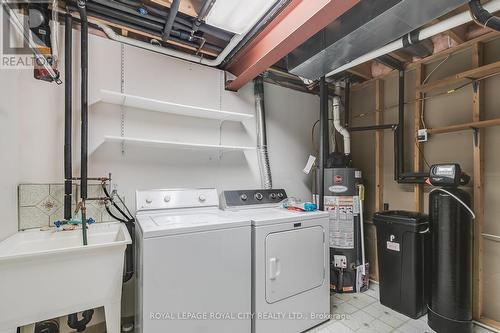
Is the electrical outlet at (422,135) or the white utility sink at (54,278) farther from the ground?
the electrical outlet at (422,135)

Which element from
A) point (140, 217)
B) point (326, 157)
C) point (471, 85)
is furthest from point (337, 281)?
point (471, 85)

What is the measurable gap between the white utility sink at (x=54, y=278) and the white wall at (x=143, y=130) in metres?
0.30

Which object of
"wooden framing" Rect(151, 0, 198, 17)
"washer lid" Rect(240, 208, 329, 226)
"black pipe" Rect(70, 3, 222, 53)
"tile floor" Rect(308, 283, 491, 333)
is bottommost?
"tile floor" Rect(308, 283, 491, 333)

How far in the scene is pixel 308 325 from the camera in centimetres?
201

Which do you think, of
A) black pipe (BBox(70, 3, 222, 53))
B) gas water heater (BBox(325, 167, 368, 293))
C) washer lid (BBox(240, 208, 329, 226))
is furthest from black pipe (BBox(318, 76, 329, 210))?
black pipe (BBox(70, 3, 222, 53))

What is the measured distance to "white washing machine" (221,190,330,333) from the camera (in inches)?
69.4

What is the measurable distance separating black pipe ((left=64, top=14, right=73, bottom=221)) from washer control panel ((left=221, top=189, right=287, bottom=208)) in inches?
48.9

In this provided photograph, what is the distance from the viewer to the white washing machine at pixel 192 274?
141cm

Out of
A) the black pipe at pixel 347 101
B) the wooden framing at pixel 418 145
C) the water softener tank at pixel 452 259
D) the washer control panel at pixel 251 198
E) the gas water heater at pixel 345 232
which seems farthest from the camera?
the black pipe at pixel 347 101

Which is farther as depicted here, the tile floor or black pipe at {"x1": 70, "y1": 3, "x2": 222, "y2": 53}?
the tile floor

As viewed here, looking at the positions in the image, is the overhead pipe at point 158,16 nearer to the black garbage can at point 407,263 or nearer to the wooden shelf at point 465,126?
the wooden shelf at point 465,126

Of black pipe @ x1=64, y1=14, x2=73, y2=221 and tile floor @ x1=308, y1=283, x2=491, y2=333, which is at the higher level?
black pipe @ x1=64, y1=14, x2=73, y2=221

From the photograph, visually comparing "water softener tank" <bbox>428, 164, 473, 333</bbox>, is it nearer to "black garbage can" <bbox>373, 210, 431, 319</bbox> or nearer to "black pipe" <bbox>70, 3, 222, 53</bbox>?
"black garbage can" <bbox>373, 210, 431, 319</bbox>

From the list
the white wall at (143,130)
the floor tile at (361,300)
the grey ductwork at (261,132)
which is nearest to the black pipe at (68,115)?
the white wall at (143,130)
